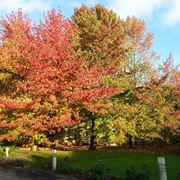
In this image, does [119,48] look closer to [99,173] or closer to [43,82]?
[43,82]

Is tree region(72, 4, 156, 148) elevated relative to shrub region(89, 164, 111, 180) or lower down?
elevated

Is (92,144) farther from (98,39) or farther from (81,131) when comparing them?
(98,39)

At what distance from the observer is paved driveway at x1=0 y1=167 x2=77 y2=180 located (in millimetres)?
12666

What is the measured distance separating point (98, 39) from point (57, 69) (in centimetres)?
1158

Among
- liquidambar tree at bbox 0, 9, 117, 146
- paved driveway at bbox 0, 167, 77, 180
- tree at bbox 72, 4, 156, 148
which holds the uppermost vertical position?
tree at bbox 72, 4, 156, 148

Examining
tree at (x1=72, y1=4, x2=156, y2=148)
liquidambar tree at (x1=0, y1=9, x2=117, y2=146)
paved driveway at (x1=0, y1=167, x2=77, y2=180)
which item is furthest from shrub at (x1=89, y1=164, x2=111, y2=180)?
tree at (x1=72, y1=4, x2=156, y2=148)

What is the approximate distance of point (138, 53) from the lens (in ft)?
110

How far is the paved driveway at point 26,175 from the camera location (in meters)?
12.7

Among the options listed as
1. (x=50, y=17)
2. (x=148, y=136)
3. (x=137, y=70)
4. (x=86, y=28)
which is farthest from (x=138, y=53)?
(x=50, y=17)

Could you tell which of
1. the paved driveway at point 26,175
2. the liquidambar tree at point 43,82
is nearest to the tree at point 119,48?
the liquidambar tree at point 43,82

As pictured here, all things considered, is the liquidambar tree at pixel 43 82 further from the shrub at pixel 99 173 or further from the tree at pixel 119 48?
the shrub at pixel 99 173

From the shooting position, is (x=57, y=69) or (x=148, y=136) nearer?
(x=57, y=69)

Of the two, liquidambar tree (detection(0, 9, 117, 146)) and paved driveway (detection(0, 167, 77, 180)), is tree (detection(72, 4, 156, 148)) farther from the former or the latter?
paved driveway (detection(0, 167, 77, 180))

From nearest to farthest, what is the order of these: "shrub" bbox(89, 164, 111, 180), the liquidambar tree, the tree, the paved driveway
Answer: "shrub" bbox(89, 164, 111, 180)
the paved driveway
the liquidambar tree
the tree
